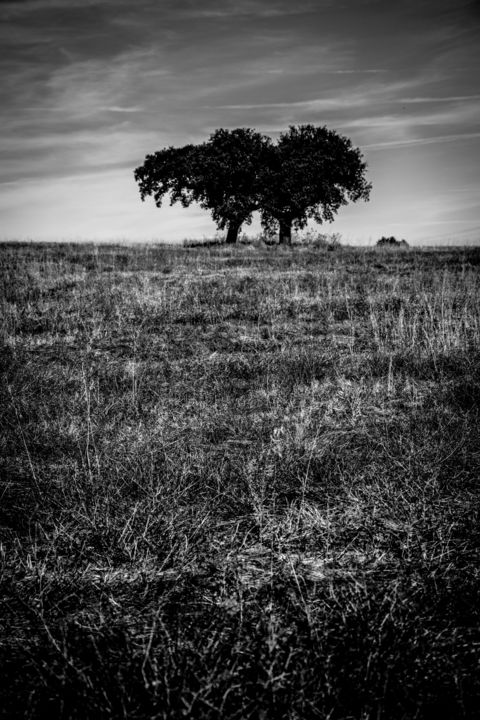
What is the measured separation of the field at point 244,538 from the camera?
4.55ft

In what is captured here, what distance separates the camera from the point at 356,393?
5195mm

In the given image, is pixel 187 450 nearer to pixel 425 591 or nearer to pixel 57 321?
pixel 425 591

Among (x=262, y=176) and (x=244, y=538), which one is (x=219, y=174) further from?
(x=244, y=538)

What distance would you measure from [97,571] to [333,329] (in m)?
7.68

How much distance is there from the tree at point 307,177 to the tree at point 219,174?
119 centimetres

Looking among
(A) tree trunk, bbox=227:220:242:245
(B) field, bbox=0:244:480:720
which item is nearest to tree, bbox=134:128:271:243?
(A) tree trunk, bbox=227:220:242:245

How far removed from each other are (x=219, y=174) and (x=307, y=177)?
6611 mm

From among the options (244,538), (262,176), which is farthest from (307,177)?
(244,538)

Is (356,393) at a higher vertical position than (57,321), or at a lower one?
lower

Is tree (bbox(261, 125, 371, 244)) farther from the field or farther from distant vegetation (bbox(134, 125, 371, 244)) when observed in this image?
the field

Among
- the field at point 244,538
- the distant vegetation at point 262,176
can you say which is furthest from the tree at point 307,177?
the field at point 244,538

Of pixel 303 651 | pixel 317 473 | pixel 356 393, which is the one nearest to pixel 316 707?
pixel 303 651

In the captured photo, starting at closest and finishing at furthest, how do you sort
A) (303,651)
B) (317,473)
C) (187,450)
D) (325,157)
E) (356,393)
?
(303,651) < (317,473) < (187,450) < (356,393) < (325,157)

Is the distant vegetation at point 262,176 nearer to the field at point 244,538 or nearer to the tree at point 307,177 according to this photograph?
the tree at point 307,177
